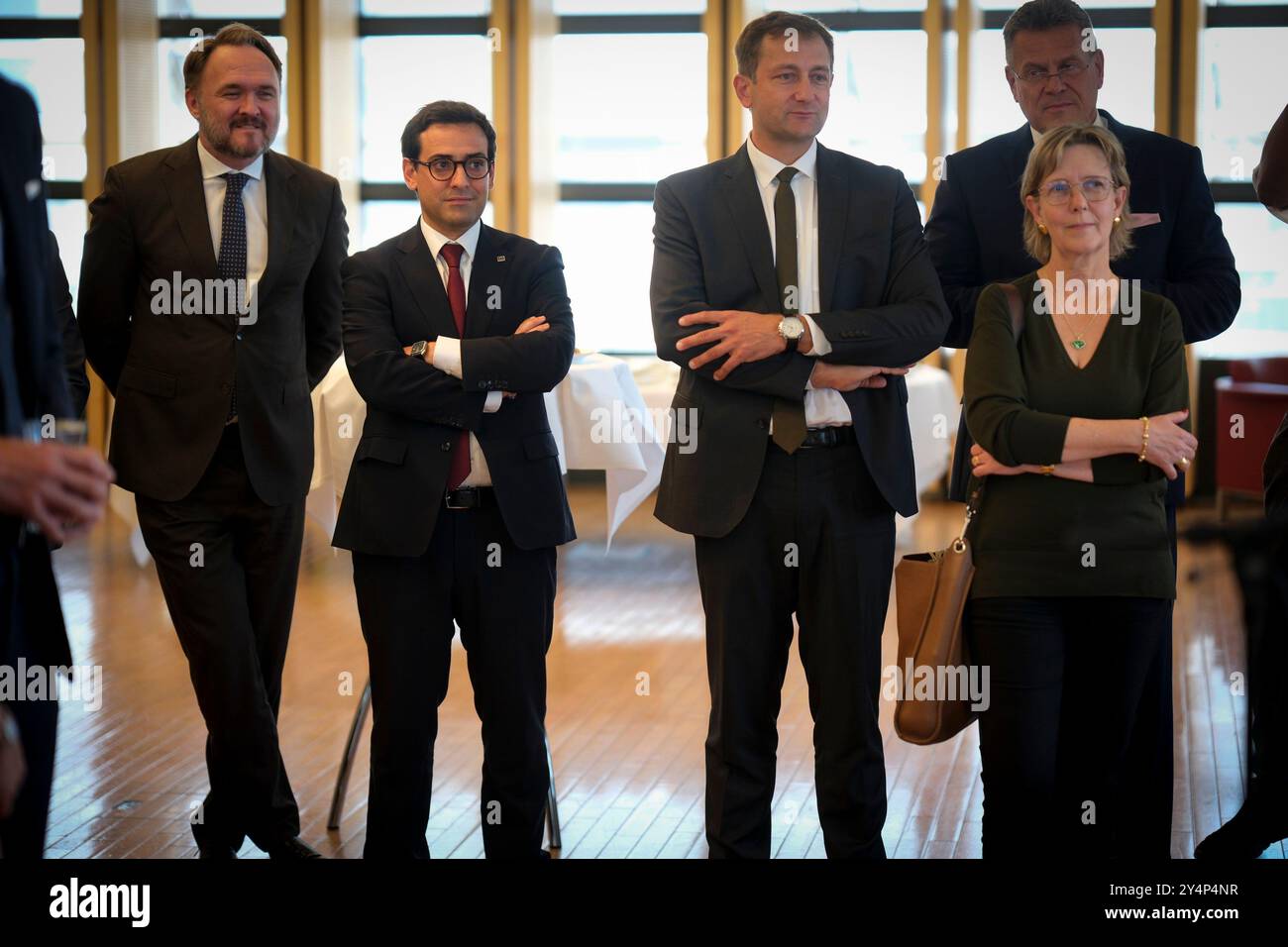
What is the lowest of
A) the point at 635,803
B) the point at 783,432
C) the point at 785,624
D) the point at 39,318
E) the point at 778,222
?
the point at 635,803

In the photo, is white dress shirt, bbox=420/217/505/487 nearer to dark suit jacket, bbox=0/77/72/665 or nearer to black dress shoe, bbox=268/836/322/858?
black dress shoe, bbox=268/836/322/858

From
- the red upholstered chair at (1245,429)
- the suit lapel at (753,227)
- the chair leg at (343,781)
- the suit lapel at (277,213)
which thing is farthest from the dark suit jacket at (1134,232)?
the red upholstered chair at (1245,429)

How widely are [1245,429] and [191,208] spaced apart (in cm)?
678

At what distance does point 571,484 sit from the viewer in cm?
1113

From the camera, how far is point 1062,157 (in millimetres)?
2908

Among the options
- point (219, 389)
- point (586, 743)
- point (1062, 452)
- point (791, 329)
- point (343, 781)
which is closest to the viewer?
point (1062, 452)

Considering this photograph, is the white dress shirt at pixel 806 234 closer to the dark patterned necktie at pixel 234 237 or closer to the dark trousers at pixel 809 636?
the dark trousers at pixel 809 636

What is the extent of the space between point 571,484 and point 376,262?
7916 mm

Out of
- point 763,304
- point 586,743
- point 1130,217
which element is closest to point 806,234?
point 763,304

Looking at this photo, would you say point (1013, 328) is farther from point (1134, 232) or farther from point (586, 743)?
point (586, 743)
